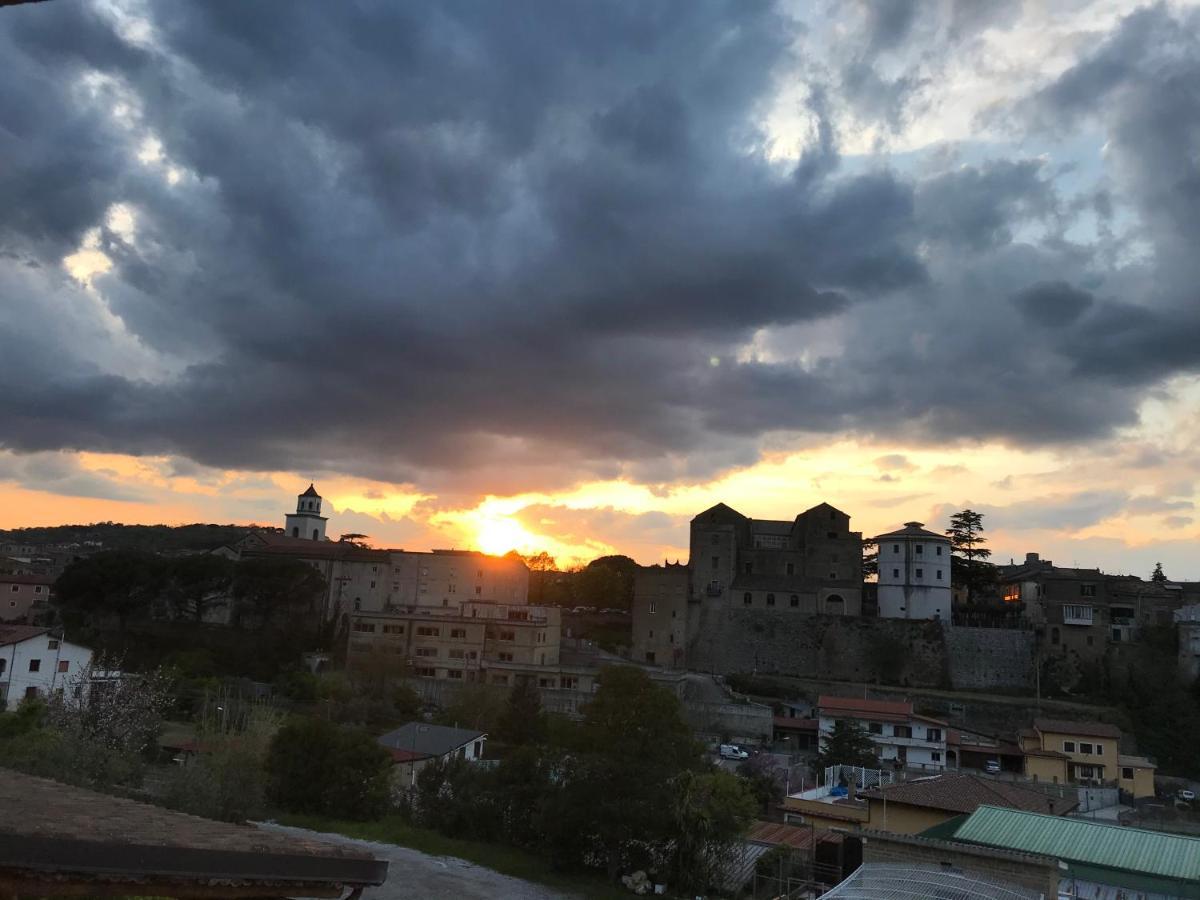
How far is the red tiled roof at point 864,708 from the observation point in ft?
150

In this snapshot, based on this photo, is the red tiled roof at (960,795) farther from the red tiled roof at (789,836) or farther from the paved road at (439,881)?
the paved road at (439,881)

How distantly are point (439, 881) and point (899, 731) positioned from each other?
3225 centimetres

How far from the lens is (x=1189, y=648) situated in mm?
53719

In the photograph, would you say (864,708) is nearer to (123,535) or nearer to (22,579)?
(22,579)

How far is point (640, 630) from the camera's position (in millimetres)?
67938

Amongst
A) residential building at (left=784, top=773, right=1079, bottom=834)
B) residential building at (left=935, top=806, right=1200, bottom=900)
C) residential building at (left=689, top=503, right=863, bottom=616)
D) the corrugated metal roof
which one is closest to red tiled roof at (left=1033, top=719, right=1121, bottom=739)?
residential building at (left=784, top=773, right=1079, bottom=834)

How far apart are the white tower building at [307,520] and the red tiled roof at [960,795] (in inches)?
3093

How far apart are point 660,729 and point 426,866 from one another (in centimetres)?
626

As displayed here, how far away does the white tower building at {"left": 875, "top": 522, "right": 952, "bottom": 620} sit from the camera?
63500 mm

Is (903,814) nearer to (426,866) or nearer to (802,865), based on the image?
(802,865)

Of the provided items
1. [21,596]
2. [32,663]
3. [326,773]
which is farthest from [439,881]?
[21,596]

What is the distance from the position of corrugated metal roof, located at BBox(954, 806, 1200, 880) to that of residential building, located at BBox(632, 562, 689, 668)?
4941cm

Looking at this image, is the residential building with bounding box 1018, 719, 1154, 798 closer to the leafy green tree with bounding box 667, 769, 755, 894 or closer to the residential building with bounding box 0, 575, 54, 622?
the leafy green tree with bounding box 667, 769, 755, 894

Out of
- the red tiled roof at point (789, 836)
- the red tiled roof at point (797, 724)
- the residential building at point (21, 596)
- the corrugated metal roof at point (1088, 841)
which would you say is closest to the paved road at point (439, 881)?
the red tiled roof at point (789, 836)
